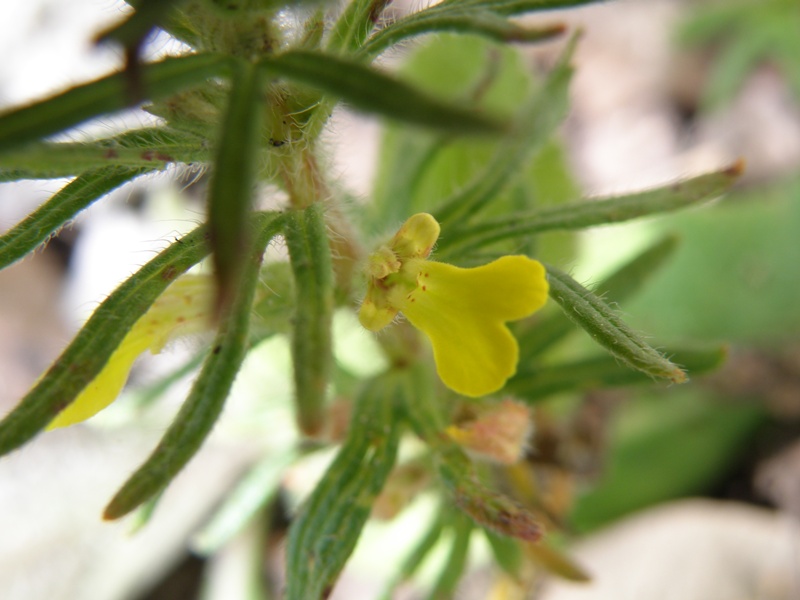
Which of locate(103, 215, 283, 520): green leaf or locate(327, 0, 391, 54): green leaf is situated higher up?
locate(327, 0, 391, 54): green leaf

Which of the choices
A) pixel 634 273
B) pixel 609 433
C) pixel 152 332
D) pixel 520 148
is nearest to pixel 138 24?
pixel 152 332

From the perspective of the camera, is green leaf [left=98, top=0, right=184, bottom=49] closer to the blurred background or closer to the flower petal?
the flower petal

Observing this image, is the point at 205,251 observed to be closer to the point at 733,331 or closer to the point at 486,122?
the point at 486,122

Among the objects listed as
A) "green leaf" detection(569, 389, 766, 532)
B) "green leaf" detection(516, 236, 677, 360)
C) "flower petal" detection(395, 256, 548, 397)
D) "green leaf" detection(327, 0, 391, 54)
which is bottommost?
"green leaf" detection(569, 389, 766, 532)

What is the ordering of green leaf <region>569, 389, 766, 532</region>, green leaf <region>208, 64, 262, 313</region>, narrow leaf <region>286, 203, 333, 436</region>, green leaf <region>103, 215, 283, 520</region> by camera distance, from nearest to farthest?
green leaf <region>208, 64, 262, 313</region>, green leaf <region>103, 215, 283, 520</region>, narrow leaf <region>286, 203, 333, 436</region>, green leaf <region>569, 389, 766, 532</region>

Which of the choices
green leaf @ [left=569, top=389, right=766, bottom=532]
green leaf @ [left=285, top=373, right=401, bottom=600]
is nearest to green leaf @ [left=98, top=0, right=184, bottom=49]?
green leaf @ [left=285, top=373, right=401, bottom=600]

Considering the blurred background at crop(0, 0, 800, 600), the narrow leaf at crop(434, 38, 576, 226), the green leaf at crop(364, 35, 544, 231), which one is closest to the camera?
the narrow leaf at crop(434, 38, 576, 226)

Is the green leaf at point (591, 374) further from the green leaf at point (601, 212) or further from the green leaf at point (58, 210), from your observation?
the green leaf at point (58, 210)

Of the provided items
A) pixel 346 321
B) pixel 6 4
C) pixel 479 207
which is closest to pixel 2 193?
pixel 6 4
